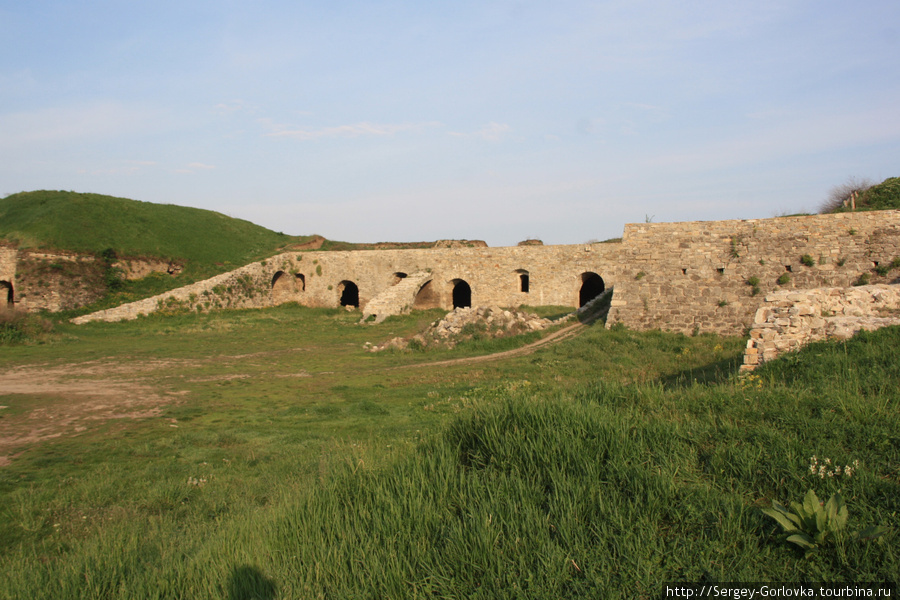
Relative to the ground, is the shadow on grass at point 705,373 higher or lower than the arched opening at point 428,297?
lower

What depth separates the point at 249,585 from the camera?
3.00m

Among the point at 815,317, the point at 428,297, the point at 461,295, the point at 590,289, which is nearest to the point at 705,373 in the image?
the point at 815,317

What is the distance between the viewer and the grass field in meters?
2.85

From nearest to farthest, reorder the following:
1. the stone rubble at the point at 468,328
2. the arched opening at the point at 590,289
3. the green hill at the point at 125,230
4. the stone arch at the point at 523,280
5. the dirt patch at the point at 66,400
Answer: the dirt patch at the point at 66,400 → the stone rubble at the point at 468,328 → the green hill at the point at 125,230 → the stone arch at the point at 523,280 → the arched opening at the point at 590,289

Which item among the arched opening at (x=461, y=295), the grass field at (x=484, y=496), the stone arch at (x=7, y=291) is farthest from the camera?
the arched opening at (x=461, y=295)

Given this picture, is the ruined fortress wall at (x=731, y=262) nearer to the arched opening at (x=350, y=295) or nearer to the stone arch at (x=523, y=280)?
the stone arch at (x=523, y=280)

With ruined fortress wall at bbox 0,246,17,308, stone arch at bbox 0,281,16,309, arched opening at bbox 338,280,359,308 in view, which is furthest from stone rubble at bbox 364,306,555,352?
stone arch at bbox 0,281,16,309

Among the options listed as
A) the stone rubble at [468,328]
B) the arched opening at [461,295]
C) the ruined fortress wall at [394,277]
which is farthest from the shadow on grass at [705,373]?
the arched opening at [461,295]

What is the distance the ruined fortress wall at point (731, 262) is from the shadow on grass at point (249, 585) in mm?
13196

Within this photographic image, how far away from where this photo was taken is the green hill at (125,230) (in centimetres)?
2308

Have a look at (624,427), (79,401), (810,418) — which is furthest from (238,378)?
(810,418)

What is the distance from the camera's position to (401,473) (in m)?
3.84

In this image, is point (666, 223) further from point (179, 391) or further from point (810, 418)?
point (179, 391)

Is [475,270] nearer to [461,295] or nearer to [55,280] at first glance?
[461,295]
